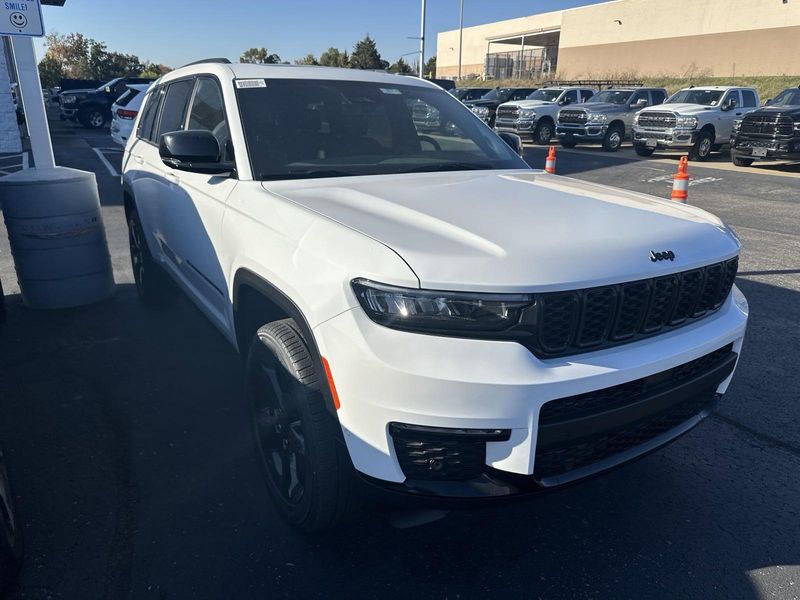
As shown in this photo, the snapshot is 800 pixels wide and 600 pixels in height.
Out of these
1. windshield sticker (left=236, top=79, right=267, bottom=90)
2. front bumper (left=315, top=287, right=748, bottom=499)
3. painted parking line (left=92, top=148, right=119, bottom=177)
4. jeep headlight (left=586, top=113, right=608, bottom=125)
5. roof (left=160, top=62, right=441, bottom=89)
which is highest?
roof (left=160, top=62, right=441, bottom=89)

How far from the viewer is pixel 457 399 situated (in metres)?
1.87

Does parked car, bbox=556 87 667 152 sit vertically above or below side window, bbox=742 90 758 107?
below

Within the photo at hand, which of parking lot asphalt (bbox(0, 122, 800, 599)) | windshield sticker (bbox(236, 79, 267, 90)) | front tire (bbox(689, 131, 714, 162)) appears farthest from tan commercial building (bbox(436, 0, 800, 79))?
windshield sticker (bbox(236, 79, 267, 90))

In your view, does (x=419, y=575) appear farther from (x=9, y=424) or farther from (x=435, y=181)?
(x=9, y=424)

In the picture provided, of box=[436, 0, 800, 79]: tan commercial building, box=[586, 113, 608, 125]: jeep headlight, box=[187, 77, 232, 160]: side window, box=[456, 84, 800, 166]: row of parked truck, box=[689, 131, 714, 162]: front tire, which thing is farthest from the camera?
box=[436, 0, 800, 79]: tan commercial building

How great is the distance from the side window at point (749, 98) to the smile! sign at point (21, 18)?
1768 cm

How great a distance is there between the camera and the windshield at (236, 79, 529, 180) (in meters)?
3.08

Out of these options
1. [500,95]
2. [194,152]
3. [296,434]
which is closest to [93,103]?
[500,95]

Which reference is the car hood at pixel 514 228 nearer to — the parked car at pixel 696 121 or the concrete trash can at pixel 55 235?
the concrete trash can at pixel 55 235

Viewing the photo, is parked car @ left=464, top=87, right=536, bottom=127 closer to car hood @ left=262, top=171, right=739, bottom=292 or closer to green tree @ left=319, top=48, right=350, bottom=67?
car hood @ left=262, top=171, right=739, bottom=292

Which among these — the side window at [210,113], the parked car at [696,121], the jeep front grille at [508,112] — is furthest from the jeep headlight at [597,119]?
the side window at [210,113]

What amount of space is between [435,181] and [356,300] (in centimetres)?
128

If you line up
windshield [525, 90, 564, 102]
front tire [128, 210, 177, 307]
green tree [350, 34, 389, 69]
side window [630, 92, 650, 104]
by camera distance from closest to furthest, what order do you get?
front tire [128, 210, 177, 307], side window [630, 92, 650, 104], windshield [525, 90, 564, 102], green tree [350, 34, 389, 69]

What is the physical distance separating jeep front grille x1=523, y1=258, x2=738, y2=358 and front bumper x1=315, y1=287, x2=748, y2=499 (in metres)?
0.06
